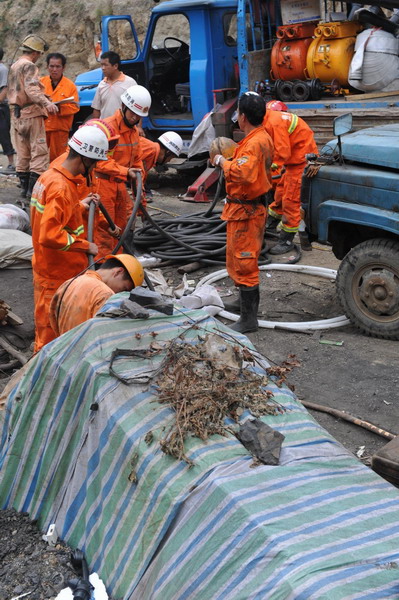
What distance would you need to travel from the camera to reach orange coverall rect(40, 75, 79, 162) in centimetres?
1051

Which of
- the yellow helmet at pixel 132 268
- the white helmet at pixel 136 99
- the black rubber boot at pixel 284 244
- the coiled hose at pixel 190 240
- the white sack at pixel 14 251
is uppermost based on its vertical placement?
the white helmet at pixel 136 99

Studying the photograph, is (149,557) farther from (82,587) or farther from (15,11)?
(15,11)

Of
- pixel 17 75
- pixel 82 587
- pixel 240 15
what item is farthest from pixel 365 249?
pixel 17 75

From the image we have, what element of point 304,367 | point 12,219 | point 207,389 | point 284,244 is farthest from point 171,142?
point 207,389

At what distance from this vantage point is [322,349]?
5949mm

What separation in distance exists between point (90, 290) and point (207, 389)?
120 centimetres

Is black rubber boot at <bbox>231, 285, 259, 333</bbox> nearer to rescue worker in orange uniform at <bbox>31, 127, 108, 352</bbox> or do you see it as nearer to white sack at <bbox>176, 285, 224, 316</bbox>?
white sack at <bbox>176, 285, 224, 316</bbox>

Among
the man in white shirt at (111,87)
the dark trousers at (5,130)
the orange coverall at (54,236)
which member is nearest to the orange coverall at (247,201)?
the orange coverall at (54,236)

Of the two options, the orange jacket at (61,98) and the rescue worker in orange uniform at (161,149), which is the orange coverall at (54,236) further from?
the orange jacket at (61,98)

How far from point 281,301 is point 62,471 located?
13.4ft

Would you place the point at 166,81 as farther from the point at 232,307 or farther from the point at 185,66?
the point at 232,307

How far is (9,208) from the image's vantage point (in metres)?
8.97

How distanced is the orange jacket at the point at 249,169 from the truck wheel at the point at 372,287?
94 cm

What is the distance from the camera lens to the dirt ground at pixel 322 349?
16.1ft
